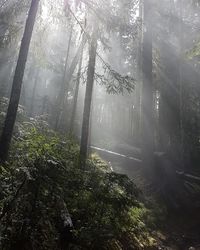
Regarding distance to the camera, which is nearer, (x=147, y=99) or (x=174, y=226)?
(x=174, y=226)

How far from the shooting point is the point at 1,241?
4770mm

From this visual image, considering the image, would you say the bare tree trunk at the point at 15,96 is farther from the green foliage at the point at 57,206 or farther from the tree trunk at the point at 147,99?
the tree trunk at the point at 147,99

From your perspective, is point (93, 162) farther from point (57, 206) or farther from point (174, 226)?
point (57, 206)

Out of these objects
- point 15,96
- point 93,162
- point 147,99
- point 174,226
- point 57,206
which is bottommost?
point 174,226

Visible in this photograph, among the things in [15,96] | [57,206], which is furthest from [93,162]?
[57,206]

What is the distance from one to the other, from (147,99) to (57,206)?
40.4 ft

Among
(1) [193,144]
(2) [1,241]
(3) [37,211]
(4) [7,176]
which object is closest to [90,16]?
(4) [7,176]

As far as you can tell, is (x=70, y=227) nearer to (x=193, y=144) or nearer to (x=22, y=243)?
(x=22, y=243)

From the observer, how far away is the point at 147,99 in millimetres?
17500

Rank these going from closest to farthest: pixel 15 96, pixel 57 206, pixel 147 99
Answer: pixel 57 206
pixel 15 96
pixel 147 99

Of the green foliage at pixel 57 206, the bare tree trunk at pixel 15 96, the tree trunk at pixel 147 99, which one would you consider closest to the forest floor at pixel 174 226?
the tree trunk at pixel 147 99

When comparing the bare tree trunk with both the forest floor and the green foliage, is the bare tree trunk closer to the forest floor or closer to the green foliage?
the green foliage

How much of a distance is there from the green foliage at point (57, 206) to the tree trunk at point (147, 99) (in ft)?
30.1

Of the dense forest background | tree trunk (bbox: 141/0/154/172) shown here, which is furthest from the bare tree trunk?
tree trunk (bbox: 141/0/154/172)
